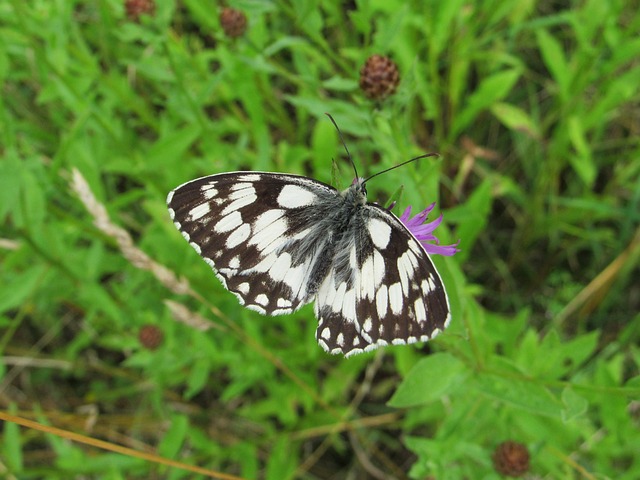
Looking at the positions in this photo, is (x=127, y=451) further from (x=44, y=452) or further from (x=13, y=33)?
(x=13, y=33)

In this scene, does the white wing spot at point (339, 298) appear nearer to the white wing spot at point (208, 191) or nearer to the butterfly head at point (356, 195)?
the butterfly head at point (356, 195)

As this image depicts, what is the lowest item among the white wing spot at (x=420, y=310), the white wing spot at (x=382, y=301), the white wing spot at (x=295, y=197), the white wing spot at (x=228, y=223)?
A: the white wing spot at (x=382, y=301)

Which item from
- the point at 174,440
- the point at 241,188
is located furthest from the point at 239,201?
the point at 174,440

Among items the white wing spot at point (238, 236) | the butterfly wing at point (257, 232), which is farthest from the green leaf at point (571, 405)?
the white wing spot at point (238, 236)

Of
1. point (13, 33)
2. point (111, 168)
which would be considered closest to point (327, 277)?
point (111, 168)

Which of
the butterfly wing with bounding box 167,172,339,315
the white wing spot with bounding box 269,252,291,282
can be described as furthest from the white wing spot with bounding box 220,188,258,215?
the white wing spot with bounding box 269,252,291,282

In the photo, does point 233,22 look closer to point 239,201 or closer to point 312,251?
point 239,201
